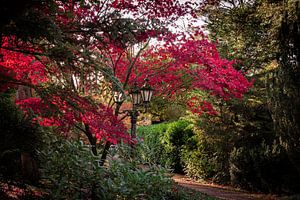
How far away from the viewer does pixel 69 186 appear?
15.1ft

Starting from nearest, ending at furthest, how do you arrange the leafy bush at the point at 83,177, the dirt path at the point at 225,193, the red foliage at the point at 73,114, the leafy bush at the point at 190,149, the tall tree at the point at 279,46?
1. the leafy bush at the point at 83,177
2. the red foliage at the point at 73,114
3. the tall tree at the point at 279,46
4. the dirt path at the point at 225,193
5. the leafy bush at the point at 190,149

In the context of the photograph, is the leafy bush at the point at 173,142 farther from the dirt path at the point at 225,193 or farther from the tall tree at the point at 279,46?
the tall tree at the point at 279,46

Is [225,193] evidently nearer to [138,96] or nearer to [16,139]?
[138,96]

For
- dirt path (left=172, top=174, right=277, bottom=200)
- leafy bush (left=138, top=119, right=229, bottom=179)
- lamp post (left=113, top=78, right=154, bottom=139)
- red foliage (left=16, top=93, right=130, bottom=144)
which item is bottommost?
dirt path (left=172, top=174, right=277, bottom=200)

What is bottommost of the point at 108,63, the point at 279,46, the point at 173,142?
the point at 173,142

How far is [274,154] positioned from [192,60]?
13.5 feet

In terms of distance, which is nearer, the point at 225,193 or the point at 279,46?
the point at 279,46

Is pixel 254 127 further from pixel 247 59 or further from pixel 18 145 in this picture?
pixel 18 145

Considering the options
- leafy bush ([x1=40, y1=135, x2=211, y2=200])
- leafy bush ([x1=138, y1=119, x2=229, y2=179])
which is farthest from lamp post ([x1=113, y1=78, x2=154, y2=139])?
leafy bush ([x1=138, y1=119, x2=229, y2=179])

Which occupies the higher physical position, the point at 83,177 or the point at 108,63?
the point at 108,63

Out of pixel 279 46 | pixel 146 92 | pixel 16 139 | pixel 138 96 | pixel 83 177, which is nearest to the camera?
pixel 83 177

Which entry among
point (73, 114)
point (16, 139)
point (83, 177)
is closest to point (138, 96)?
point (73, 114)

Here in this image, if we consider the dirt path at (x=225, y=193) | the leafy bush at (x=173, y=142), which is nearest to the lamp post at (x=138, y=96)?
the dirt path at (x=225, y=193)

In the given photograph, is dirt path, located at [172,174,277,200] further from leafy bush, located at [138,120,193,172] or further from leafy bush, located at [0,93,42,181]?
leafy bush, located at [0,93,42,181]
